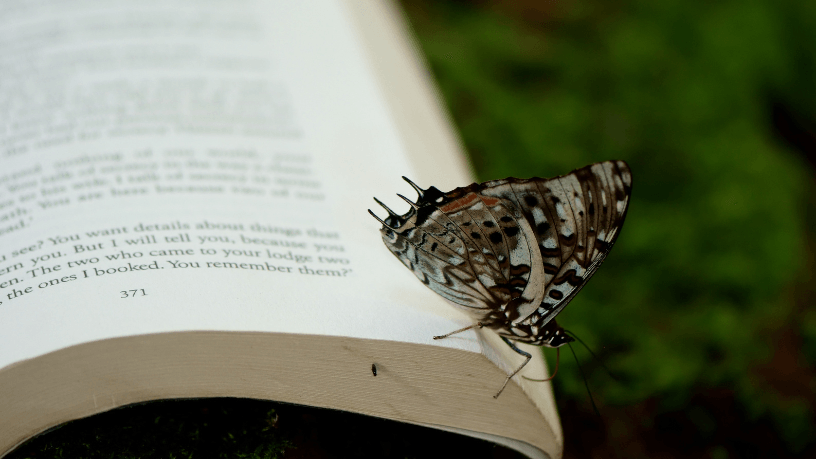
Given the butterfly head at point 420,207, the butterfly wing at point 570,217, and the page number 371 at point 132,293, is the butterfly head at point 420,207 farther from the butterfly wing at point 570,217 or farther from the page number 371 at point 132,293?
the page number 371 at point 132,293

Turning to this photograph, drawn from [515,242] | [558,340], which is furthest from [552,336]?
[515,242]

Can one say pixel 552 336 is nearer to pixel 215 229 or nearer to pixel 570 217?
pixel 570 217

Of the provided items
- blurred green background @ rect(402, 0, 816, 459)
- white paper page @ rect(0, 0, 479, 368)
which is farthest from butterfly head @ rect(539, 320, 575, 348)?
blurred green background @ rect(402, 0, 816, 459)

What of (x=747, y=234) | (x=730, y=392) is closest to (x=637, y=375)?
(x=730, y=392)

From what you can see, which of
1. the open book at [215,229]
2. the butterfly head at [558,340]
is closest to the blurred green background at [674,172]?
the butterfly head at [558,340]

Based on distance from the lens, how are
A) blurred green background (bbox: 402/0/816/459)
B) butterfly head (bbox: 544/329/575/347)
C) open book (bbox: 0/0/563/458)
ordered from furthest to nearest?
blurred green background (bbox: 402/0/816/459), butterfly head (bbox: 544/329/575/347), open book (bbox: 0/0/563/458)

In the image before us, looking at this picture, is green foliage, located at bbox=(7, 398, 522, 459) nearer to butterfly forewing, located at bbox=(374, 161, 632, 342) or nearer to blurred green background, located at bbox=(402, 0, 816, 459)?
butterfly forewing, located at bbox=(374, 161, 632, 342)
